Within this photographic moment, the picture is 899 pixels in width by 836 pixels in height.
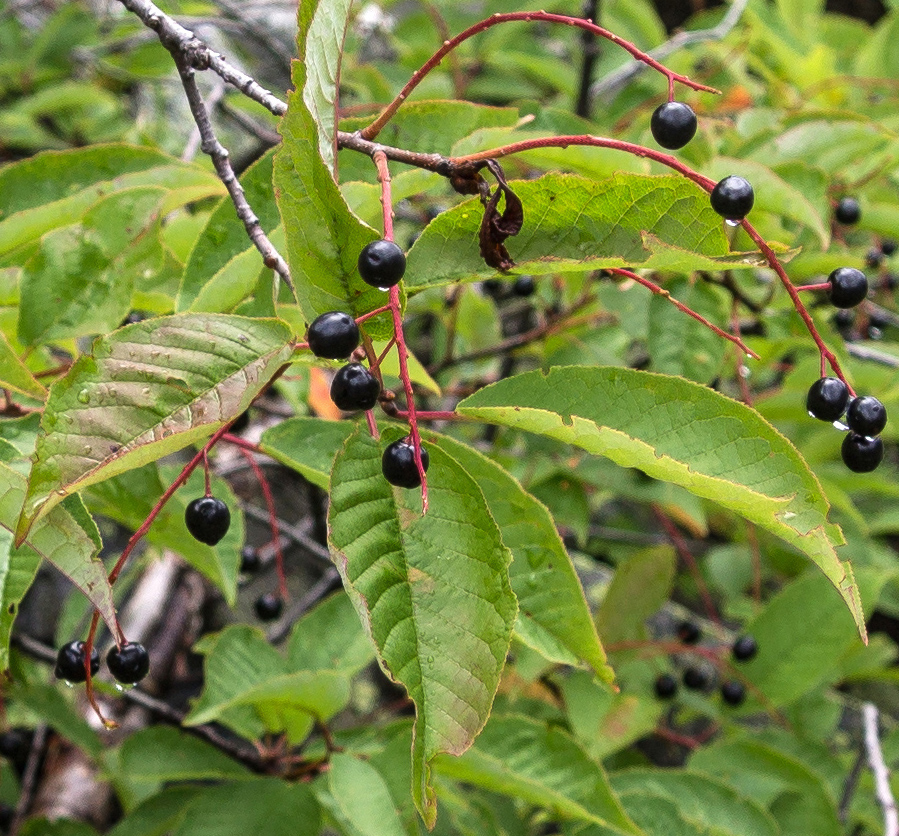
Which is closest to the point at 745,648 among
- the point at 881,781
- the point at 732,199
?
the point at 881,781

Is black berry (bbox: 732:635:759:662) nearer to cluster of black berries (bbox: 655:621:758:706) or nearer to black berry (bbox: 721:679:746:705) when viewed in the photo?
cluster of black berries (bbox: 655:621:758:706)

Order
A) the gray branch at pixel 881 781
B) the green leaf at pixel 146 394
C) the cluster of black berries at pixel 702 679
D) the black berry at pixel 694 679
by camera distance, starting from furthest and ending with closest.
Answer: the black berry at pixel 694 679
the cluster of black berries at pixel 702 679
the gray branch at pixel 881 781
the green leaf at pixel 146 394

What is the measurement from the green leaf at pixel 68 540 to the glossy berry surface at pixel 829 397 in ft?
2.73

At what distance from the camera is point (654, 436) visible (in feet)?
3.04

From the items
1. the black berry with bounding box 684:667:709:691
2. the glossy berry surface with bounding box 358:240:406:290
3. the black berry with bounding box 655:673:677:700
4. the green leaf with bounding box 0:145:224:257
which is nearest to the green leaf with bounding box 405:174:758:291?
the glossy berry surface with bounding box 358:240:406:290

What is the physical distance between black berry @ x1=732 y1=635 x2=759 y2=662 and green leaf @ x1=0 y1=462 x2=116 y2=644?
1817 millimetres

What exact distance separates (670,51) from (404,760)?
2262mm

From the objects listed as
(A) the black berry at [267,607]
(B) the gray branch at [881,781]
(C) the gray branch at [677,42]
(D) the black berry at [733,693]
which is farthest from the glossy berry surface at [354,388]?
(C) the gray branch at [677,42]

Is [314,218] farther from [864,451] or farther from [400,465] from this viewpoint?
[864,451]

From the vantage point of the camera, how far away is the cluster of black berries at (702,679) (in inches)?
89.8

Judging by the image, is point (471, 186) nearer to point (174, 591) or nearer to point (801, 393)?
point (801, 393)

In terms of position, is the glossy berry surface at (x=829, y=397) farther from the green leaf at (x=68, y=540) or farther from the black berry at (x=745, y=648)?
the black berry at (x=745, y=648)

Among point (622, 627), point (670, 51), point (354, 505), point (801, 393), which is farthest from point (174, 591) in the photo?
point (670, 51)

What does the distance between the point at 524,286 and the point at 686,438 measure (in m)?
1.50
